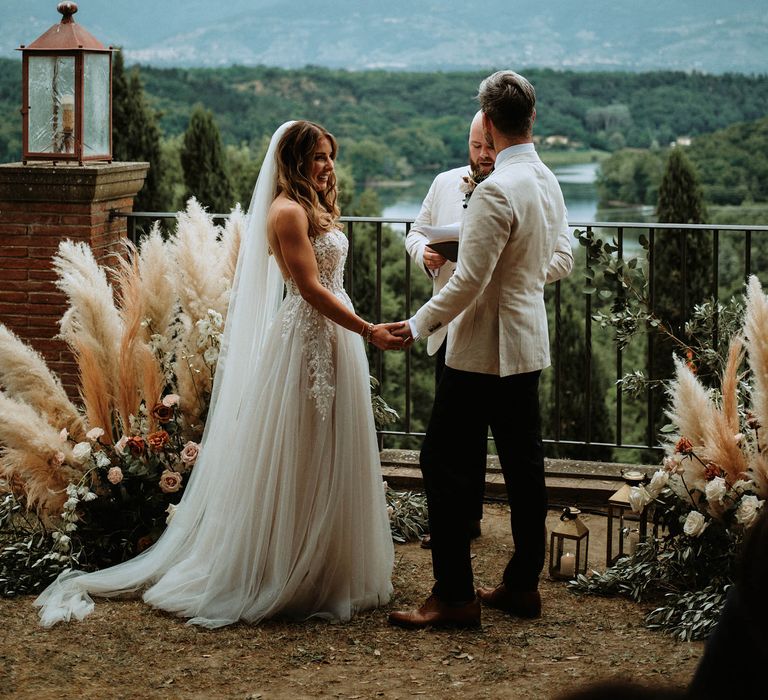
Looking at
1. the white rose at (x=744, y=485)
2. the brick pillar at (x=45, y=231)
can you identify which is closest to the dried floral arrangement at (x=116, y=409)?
the brick pillar at (x=45, y=231)

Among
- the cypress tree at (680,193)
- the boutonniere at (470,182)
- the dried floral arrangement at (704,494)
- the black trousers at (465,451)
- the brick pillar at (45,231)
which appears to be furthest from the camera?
the cypress tree at (680,193)

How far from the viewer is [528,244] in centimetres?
326

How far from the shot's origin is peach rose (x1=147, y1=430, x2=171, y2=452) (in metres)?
4.07

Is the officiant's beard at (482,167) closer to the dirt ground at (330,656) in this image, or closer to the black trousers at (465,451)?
the black trousers at (465,451)

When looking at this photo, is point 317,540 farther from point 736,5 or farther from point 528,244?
point 736,5

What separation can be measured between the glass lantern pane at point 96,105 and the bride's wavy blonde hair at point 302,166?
78.3 inches

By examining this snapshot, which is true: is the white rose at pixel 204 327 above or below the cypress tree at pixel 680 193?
below

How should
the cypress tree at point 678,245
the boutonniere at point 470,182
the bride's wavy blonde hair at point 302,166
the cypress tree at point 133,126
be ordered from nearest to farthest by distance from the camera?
1. the bride's wavy blonde hair at point 302,166
2. the boutonniere at point 470,182
3. the cypress tree at point 678,245
4. the cypress tree at point 133,126

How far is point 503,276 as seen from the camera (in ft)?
10.8

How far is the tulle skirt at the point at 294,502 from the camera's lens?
141 inches

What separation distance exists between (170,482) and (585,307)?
30.7ft

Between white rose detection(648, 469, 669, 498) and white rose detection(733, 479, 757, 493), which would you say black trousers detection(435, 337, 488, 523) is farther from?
white rose detection(733, 479, 757, 493)

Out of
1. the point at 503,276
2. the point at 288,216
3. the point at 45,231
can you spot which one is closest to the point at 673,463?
the point at 503,276

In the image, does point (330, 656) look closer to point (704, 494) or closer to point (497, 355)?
point (497, 355)
